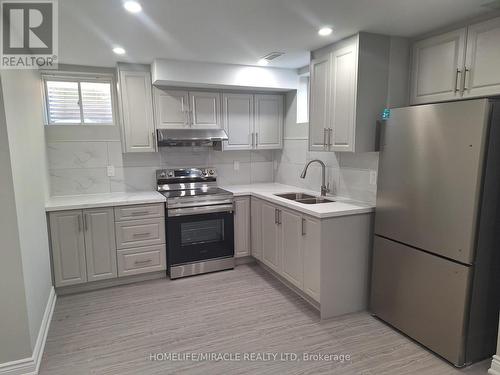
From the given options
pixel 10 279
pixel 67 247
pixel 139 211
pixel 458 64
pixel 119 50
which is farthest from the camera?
pixel 139 211

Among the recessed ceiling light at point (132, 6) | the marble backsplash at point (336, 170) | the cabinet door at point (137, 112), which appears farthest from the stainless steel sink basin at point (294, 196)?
the recessed ceiling light at point (132, 6)

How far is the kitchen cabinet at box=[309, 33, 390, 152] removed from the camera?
2.57 m

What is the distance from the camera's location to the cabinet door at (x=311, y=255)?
259cm

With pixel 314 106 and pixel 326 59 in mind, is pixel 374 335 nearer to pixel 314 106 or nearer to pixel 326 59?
pixel 314 106

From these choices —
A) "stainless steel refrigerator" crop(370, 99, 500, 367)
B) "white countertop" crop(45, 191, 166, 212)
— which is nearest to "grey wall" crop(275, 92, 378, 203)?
"stainless steel refrigerator" crop(370, 99, 500, 367)

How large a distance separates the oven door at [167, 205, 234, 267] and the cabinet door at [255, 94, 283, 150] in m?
1.07

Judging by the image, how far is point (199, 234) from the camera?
11.8ft

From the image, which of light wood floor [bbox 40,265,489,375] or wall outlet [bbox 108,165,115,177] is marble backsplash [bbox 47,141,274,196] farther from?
light wood floor [bbox 40,265,489,375]

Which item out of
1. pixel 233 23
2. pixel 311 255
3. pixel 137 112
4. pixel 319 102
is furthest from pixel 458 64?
pixel 137 112

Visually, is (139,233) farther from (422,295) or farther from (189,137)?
(422,295)

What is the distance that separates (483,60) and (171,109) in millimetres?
2917

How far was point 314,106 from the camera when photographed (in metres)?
3.07

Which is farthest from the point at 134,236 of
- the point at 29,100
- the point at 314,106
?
the point at 314,106

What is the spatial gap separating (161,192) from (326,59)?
93.2 inches
